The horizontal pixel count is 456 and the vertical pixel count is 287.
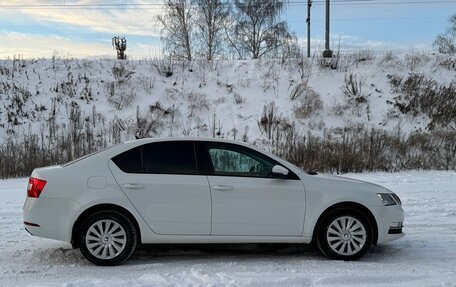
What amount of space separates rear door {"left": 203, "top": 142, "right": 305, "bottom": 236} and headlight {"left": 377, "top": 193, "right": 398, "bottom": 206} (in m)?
1.05

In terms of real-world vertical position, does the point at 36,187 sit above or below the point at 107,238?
above

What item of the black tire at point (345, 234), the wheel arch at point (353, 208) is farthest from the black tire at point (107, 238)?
the black tire at point (345, 234)

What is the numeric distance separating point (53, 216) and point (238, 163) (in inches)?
90.3

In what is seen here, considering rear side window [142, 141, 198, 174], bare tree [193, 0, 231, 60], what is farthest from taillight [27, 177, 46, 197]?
bare tree [193, 0, 231, 60]

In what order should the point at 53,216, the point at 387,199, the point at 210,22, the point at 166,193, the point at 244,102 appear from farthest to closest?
the point at 210,22 < the point at 244,102 < the point at 387,199 < the point at 166,193 < the point at 53,216

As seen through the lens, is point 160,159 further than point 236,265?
Yes

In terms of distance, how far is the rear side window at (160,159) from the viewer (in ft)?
20.0

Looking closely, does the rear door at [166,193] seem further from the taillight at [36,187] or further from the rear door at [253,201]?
the taillight at [36,187]

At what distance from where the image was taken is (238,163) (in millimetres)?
6242

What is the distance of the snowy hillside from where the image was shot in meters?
17.7

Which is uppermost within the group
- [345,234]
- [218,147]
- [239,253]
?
[218,147]

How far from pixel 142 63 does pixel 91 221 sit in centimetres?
1827

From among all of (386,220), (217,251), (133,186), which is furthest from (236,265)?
(386,220)

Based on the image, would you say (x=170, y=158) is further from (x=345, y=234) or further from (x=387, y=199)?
(x=387, y=199)
